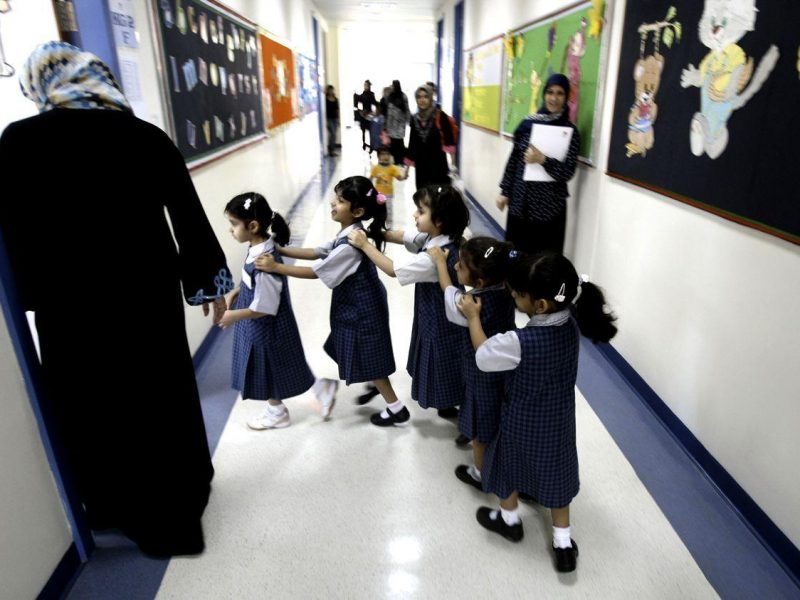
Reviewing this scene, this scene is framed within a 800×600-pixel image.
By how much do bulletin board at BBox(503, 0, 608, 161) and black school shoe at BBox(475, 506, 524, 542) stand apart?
2.21 meters

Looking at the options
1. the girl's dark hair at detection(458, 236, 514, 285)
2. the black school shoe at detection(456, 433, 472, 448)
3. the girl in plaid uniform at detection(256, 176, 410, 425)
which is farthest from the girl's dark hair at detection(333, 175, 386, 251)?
the black school shoe at detection(456, 433, 472, 448)

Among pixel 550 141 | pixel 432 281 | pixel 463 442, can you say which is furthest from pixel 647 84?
pixel 463 442

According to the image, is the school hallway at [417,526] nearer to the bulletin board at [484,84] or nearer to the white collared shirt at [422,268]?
the white collared shirt at [422,268]

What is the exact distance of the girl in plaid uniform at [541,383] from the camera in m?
1.42

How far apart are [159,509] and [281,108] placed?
5.03 m

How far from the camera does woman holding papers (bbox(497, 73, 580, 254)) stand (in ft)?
10.00

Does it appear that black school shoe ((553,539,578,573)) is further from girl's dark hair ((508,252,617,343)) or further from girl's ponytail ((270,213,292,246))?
girl's ponytail ((270,213,292,246))

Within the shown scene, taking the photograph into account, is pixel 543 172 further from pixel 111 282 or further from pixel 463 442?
pixel 111 282

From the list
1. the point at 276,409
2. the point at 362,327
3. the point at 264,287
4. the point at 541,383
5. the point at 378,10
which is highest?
the point at 378,10

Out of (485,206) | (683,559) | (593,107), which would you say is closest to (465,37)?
(485,206)

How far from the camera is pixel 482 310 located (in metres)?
1.74

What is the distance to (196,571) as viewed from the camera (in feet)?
5.29

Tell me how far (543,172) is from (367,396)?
166 centimetres

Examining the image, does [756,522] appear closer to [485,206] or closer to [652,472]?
[652,472]
